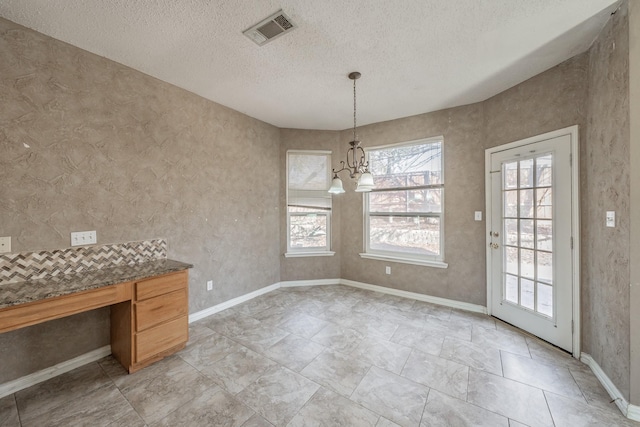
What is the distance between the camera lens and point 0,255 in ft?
6.10

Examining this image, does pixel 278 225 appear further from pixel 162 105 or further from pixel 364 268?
pixel 162 105

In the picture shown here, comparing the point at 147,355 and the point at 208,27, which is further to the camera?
the point at 147,355

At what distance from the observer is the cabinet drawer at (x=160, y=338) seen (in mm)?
2156

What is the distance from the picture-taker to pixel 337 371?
216cm

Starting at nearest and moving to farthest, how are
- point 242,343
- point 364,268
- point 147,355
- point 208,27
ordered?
point 208,27 < point 147,355 < point 242,343 < point 364,268

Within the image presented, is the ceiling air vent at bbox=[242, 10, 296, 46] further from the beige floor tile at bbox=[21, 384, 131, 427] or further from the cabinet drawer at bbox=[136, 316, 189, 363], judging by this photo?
the beige floor tile at bbox=[21, 384, 131, 427]

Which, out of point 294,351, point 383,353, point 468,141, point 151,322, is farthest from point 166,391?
point 468,141

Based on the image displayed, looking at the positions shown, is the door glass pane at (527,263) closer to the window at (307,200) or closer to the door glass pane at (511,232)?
the door glass pane at (511,232)

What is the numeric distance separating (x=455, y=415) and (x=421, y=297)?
2.17m

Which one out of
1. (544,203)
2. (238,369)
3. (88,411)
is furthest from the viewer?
(544,203)

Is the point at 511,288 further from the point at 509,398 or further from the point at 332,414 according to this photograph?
the point at 332,414

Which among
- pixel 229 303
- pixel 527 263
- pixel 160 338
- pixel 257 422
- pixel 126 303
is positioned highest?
pixel 527 263

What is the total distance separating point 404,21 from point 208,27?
1.55 m

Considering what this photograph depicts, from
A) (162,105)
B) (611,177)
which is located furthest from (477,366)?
(162,105)
